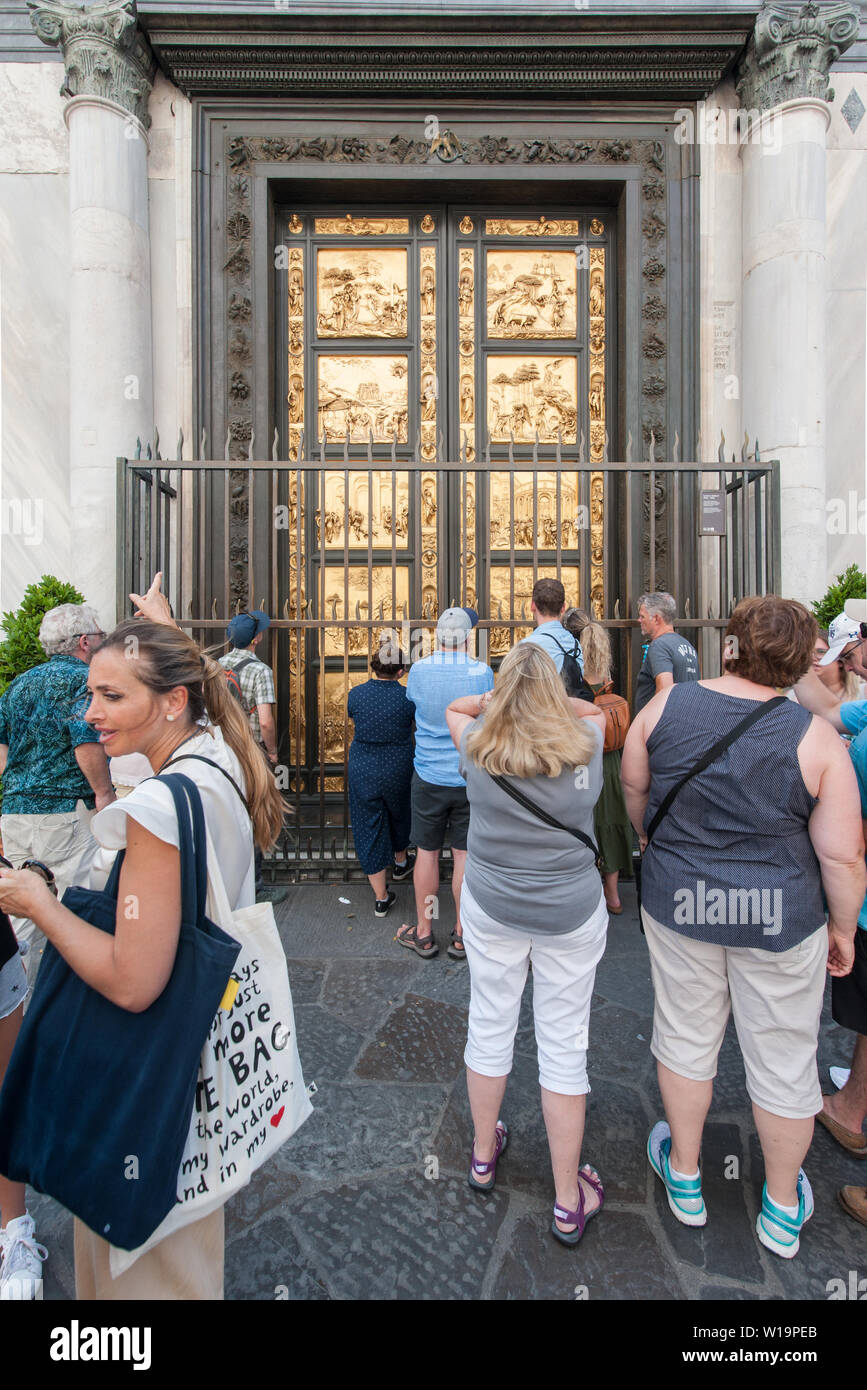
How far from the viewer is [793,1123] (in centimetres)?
224

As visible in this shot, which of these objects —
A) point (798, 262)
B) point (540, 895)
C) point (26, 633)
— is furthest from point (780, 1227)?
point (798, 262)

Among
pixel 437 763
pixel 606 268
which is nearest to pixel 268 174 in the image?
pixel 606 268

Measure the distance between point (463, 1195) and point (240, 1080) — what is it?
1309 mm

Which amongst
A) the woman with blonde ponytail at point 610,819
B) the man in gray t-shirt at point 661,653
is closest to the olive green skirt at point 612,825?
the woman with blonde ponytail at point 610,819

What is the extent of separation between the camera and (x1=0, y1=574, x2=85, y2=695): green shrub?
17.1 ft

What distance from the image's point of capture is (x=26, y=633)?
17.2 ft

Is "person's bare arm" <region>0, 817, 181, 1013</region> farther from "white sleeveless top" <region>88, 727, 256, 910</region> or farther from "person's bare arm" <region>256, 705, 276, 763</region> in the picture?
"person's bare arm" <region>256, 705, 276, 763</region>

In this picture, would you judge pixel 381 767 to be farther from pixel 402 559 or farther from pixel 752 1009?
pixel 752 1009

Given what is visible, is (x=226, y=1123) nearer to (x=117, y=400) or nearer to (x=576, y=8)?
(x=117, y=400)

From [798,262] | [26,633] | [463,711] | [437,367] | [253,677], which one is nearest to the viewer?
[463,711]

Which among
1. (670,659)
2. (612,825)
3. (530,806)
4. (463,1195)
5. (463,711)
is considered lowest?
(463,1195)

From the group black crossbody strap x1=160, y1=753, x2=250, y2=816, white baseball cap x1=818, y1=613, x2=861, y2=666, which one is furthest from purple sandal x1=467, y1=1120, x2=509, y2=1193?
white baseball cap x1=818, y1=613, x2=861, y2=666

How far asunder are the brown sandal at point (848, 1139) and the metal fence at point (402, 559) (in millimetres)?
3522

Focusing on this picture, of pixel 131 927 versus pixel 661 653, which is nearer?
pixel 131 927
